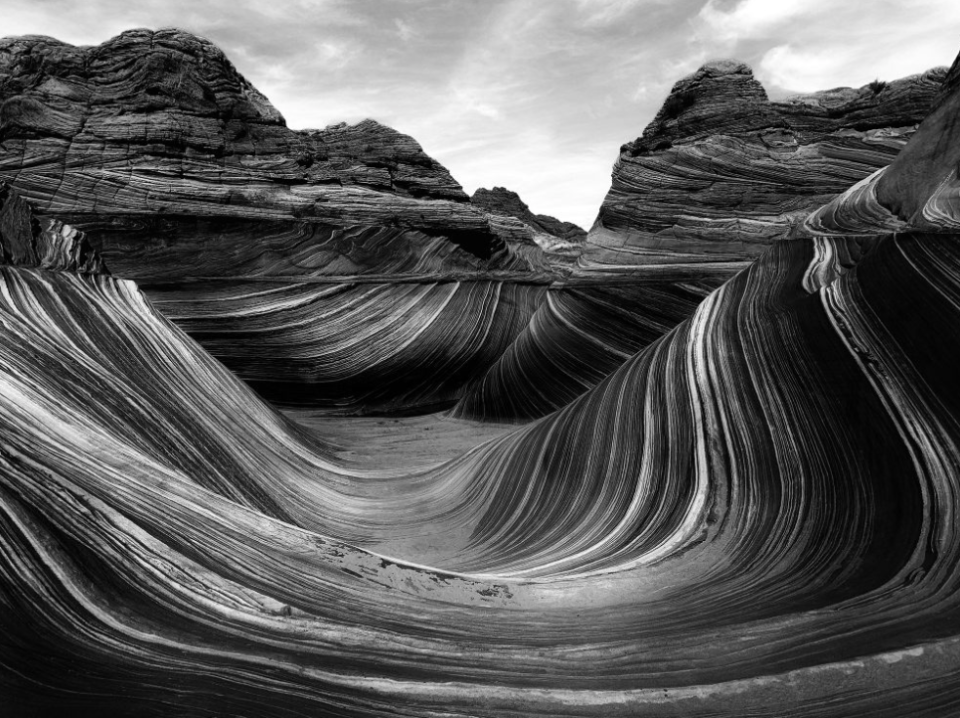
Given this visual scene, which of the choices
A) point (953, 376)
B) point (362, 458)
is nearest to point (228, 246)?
point (362, 458)

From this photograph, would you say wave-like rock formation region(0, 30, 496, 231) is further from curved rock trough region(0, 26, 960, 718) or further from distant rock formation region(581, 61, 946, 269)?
curved rock trough region(0, 26, 960, 718)

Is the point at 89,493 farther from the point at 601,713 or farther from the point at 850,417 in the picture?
the point at 850,417

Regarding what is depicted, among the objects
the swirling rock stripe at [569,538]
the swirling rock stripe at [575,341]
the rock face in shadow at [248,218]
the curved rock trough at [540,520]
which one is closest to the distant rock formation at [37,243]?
the curved rock trough at [540,520]

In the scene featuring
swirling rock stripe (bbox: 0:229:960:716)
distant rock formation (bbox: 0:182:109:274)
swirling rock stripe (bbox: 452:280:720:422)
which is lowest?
swirling rock stripe (bbox: 0:229:960:716)

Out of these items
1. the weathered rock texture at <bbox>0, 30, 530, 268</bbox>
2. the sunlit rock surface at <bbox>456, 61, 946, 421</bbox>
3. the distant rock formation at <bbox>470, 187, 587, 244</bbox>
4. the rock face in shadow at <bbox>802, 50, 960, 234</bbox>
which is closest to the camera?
the rock face in shadow at <bbox>802, 50, 960, 234</bbox>

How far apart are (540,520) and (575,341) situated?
269 centimetres

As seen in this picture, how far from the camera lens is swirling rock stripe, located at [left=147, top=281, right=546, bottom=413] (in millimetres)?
5781

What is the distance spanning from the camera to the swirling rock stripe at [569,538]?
150 centimetres

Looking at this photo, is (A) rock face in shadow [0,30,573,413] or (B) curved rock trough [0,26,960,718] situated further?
(A) rock face in shadow [0,30,573,413]

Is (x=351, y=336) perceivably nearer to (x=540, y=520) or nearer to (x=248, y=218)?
(x=248, y=218)

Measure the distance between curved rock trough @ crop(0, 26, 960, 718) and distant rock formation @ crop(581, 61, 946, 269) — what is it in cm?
174

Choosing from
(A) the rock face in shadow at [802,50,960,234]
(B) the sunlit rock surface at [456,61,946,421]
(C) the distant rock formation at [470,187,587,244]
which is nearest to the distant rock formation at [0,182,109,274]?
(B) the sunlit rock surface at [456,61,946,421]

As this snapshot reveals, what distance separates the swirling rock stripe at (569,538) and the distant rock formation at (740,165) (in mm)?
2208

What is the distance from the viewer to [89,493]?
1.93 meters
